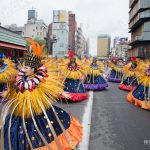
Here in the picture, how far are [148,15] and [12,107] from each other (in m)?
43.6

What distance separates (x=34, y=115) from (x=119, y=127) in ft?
8.61

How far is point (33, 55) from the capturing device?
13.8 ft

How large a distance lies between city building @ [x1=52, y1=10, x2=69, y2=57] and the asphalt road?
74379 millimetres

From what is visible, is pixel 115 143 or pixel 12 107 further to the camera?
pixel 115 143

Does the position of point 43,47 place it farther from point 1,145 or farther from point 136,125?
point 136,125

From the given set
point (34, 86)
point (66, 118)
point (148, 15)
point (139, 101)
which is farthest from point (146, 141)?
point (148, 15)

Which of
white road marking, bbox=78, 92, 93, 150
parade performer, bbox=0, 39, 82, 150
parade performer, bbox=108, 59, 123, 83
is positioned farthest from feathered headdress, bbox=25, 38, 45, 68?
parade performer, bbox=108, 59, 123, 83

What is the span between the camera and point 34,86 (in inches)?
166

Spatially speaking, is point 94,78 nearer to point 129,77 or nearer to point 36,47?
point 129,77

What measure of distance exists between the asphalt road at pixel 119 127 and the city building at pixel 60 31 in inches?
2928

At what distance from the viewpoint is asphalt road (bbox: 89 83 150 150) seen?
4.88 metres

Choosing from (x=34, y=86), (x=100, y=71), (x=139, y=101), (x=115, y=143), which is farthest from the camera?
(x=100, y=71)

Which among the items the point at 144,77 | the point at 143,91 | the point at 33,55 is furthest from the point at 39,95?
the point at 144,77

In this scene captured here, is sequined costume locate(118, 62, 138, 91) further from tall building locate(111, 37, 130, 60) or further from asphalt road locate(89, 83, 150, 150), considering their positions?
tall building locate(111, 37, 130, 60)
